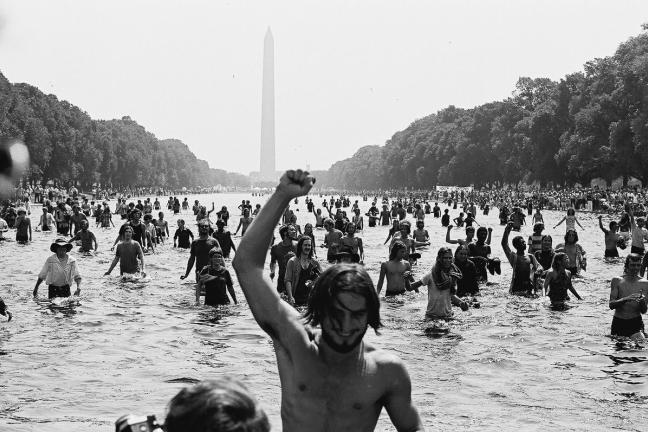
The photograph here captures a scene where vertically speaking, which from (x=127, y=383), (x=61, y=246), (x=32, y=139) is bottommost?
(x=127, y=383)

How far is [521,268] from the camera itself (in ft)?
51.7

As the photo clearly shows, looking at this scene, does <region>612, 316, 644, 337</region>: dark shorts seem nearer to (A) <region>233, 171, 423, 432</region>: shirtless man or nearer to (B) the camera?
(A) <region>233, 171, 423, 432</region>: shirtless man

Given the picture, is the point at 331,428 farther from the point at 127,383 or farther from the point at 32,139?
the point at 32,139

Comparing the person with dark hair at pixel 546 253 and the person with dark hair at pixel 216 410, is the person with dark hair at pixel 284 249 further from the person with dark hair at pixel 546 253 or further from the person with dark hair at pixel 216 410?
the person with dark hair at pixel 216 410

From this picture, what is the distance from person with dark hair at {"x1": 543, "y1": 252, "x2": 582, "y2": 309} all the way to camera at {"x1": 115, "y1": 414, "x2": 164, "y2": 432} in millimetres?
12889

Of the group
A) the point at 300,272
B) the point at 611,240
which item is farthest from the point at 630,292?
the point at 611,240

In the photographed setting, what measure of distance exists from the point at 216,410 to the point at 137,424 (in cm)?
31

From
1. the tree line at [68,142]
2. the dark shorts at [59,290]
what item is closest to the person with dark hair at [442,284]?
the dark shorts at [59,290]

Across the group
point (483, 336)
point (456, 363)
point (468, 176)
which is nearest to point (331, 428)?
point (456, 363)

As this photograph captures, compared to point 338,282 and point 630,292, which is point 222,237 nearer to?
point 630,292

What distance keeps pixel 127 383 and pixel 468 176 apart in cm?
11633

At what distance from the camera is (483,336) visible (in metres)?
13.7

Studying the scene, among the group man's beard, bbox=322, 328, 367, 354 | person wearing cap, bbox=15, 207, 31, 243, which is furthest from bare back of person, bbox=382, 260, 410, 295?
person wearing cap, bbox=15, 207, 31, 243

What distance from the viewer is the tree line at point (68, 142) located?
8038 cm
